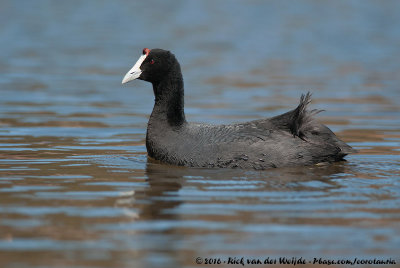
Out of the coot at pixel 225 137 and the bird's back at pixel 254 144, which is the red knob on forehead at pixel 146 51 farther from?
the bird's back at pixel 254 144

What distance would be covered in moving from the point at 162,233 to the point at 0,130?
6729 millimetres

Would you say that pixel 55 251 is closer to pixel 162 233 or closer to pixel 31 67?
pixel 162 233

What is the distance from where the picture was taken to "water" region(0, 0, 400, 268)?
233 inches

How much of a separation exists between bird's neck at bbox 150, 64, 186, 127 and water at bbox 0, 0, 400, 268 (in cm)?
69

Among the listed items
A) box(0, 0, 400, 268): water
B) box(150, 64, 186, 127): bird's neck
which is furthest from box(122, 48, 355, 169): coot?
box(0, 0, 400, 268): water

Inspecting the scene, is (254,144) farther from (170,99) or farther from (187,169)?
(170,99)

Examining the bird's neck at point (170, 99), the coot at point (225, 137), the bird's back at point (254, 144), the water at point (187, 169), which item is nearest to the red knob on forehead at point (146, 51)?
the coot at point (225, 137)

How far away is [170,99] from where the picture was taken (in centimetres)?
968

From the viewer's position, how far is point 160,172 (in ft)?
29.0

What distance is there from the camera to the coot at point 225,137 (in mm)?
8891

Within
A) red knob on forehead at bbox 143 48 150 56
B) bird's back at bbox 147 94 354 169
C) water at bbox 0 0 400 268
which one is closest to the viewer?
water at bbox 0 0 400 268

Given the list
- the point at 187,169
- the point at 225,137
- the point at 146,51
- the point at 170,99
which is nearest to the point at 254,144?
the point at 225,137

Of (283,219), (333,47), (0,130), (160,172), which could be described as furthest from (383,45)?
(283,219)

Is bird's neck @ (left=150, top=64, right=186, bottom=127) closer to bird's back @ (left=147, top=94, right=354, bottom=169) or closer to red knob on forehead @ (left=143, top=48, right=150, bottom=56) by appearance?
bird's back @ (left=147, top=94, right=354, bottom=169)
